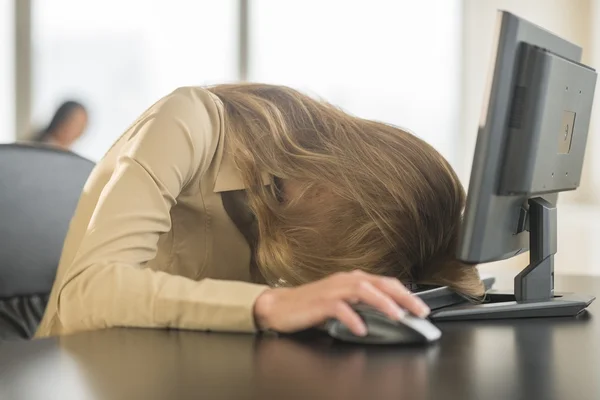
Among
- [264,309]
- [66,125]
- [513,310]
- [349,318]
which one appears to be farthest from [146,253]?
[66,125]

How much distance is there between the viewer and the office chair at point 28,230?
140cm

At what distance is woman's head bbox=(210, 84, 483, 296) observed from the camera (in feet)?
3.58

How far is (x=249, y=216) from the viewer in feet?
4.09

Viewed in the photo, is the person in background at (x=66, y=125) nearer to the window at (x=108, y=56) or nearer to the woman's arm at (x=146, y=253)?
the window at (x=108, y=56)

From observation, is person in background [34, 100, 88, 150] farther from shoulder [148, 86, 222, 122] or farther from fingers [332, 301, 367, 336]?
fingers [332, 301, 367, 336]

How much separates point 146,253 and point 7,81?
4.06m

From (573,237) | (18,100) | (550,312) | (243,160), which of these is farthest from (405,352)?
(18,100)

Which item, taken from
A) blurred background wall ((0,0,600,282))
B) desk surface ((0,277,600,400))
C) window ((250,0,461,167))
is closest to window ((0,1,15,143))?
blurred background wall ((0,0,600,282))

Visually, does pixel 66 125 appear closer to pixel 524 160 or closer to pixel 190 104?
pixel 190 104

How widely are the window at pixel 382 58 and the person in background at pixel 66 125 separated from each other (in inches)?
47.9

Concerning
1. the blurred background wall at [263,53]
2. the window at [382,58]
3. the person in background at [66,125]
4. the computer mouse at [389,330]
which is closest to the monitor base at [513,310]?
the computer mouse at [389,330]

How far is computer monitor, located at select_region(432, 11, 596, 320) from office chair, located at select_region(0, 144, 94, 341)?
83 centimetres

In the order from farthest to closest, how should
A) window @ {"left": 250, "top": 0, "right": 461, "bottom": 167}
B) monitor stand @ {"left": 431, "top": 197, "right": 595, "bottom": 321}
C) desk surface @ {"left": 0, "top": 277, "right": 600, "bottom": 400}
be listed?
window @ {"left": 250, "top": 0, "right": 461, "bottom": 167} < monitor stand @ {"left": 431, "top": 197, "right": 595, "bottom": 321} < desk surface @ {"left": 0, "top": 277, "right": 600, "bottom": 400}

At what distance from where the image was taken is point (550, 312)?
103 centimetres
